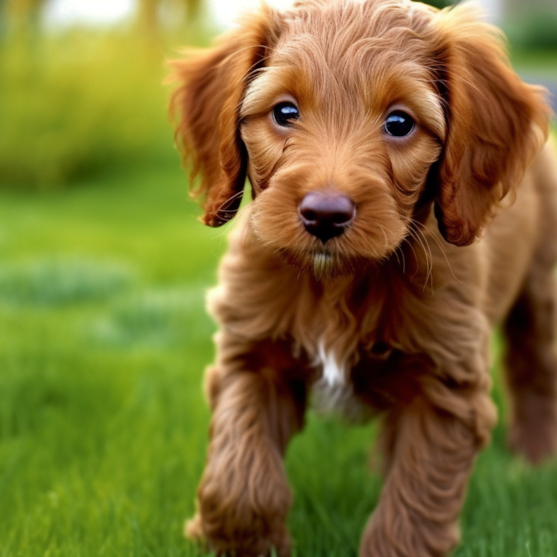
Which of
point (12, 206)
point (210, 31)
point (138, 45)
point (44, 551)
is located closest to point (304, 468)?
point (44, 551)

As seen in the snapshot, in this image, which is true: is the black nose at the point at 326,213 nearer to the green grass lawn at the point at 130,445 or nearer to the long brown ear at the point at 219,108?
the long brown ear at the point at 219,108

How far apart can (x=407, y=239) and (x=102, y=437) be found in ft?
5.84

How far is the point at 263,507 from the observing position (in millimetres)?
2885

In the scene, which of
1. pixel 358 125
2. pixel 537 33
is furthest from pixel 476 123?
pixel 537 33

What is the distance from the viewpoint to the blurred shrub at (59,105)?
12234 mm

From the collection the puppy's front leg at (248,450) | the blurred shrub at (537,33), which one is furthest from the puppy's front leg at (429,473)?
the blurred shrub at (537,33)

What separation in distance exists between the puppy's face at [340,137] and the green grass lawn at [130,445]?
3.77 ft

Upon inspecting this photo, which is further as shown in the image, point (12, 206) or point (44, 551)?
point (12, 206)

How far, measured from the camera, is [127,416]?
13.7 ft

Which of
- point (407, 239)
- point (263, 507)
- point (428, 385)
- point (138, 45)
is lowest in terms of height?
point (138, 45)

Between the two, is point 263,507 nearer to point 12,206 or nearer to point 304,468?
point 304,468

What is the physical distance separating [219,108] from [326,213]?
788 mm

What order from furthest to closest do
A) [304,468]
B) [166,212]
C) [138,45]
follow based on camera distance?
[138,45]
[166,212]
[304,468]

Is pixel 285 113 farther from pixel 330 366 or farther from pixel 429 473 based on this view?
pixel 429 473
